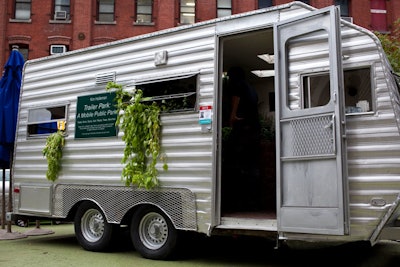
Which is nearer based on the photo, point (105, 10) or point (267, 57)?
point (267, 57)

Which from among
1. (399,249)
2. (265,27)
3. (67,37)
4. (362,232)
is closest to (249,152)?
(265,27)

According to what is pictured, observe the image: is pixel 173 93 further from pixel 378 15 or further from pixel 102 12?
pixel 378 15

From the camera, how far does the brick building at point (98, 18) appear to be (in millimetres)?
23344

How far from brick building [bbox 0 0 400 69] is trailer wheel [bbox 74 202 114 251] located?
17481 mm

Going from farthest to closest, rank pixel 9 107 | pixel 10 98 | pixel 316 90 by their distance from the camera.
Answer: pixel 10 98
pixel 9 107
pixel 316 90

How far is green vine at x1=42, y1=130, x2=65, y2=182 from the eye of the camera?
285 inches

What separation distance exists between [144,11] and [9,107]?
53.6 feet

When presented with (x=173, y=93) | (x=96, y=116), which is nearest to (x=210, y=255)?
(x=173, y=93)

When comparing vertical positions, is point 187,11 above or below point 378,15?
above

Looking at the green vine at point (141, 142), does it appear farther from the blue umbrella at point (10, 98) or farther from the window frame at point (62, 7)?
the window frame at point (62, 7)

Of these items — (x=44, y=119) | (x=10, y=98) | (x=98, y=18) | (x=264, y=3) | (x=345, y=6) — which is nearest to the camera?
(x=44, y=119)

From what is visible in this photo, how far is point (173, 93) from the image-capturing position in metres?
6.35

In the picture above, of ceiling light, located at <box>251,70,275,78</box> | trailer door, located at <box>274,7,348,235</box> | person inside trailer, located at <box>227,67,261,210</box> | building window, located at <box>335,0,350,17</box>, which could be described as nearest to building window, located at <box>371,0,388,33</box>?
building window, located at <box>335,0,350,17</box>

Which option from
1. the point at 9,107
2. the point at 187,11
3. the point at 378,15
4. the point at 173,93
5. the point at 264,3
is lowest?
the point at 173,93
